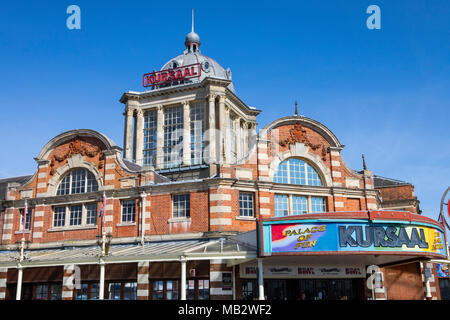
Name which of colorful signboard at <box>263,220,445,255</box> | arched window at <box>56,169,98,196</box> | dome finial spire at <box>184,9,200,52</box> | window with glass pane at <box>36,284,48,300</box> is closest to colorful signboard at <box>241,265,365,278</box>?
colorful signboard at <box>263,220,445,255</box>

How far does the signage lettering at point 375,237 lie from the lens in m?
20.2

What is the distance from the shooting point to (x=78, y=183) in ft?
97.0

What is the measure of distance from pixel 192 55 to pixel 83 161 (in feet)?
79.9

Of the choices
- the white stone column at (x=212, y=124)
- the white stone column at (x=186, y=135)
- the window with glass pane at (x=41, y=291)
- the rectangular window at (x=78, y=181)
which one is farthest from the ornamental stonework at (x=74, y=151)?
the white stone column at (x=212, y=124)

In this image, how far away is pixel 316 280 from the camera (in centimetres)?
2602

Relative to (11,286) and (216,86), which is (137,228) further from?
(216,86)

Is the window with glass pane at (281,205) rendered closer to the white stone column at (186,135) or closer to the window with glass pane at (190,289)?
the window with glass pane at (190,289)

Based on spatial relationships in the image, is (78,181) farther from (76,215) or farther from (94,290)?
(94,290)

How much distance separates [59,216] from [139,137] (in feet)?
50.5

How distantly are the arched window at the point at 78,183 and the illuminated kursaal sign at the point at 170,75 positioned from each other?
17686 mm

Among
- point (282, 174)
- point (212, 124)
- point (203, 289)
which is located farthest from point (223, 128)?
point (203, 289)

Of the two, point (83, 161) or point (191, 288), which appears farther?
point (83, 161)

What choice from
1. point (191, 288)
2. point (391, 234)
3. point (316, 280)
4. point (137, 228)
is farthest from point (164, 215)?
point (391, 234)
